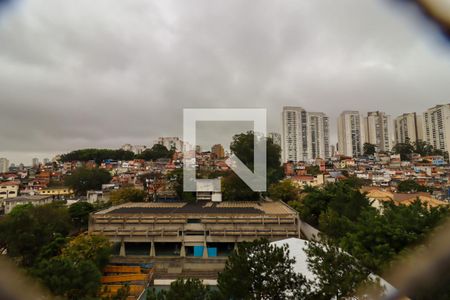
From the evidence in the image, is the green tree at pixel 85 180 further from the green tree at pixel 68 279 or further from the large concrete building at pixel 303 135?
the large concrete building at pixel 303 135

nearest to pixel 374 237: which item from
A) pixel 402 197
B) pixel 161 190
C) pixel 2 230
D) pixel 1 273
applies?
pixel 1 273

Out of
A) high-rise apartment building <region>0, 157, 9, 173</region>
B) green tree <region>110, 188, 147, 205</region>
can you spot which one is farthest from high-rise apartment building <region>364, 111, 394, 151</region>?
high-rise apartment building <region>0, 157, 9, 173</region>

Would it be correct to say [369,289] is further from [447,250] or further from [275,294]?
[447,250]

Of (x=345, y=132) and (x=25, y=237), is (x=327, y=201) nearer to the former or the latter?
(x=25, y=237)

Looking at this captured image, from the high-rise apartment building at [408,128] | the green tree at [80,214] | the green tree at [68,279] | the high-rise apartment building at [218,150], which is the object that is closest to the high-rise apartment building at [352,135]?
the high-rise apartment building at [408,128]

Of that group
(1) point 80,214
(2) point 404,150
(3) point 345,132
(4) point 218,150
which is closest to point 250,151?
(1) point 80,214

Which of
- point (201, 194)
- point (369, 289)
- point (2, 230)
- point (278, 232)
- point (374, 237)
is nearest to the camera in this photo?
point (369, 289)
